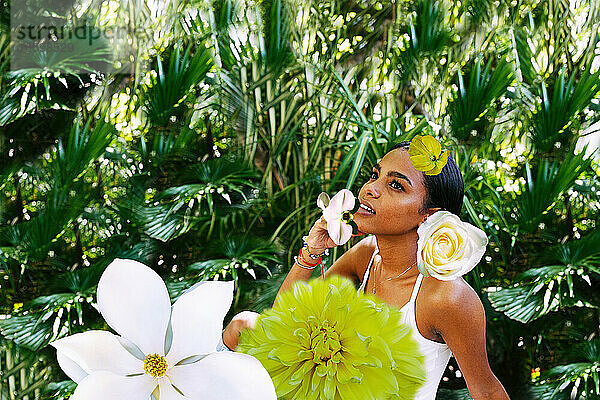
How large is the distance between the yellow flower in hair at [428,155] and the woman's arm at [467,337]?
0.59 feet

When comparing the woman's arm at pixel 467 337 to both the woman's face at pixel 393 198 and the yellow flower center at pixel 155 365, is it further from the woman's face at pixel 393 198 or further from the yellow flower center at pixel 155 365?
the yellow flower center at pixel 155 365

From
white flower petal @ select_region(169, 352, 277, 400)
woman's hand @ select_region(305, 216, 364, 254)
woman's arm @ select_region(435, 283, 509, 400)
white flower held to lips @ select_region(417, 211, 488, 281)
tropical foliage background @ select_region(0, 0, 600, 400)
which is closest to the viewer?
white flower petal @ select_region(169, 352, 277, 400)

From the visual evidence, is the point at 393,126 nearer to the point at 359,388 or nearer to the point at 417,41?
the point at 417,41

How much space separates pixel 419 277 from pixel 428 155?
7.3 inches

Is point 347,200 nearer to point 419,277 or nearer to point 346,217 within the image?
point 346,217

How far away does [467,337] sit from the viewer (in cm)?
92

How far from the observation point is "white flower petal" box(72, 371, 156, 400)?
570 mm

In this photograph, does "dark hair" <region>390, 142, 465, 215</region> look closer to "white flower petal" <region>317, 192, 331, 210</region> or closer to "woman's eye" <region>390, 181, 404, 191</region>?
"woman's eye" <region>390, 181, 404, 191</region>

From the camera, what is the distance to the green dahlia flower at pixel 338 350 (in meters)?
0.57

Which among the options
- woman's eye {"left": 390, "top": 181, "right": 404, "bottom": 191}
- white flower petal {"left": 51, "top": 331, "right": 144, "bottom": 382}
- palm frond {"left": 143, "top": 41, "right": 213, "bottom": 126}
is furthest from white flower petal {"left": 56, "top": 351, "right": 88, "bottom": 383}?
palm frond {"left": 143, "top": 41, "right": 213, "bottom": 126}

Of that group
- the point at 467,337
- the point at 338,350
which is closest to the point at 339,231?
the point at 467,337

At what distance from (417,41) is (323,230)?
0.53 metres

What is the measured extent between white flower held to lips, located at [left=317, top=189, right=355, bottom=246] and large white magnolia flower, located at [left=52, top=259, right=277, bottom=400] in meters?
0.39

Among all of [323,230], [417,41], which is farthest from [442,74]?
[323,230]
